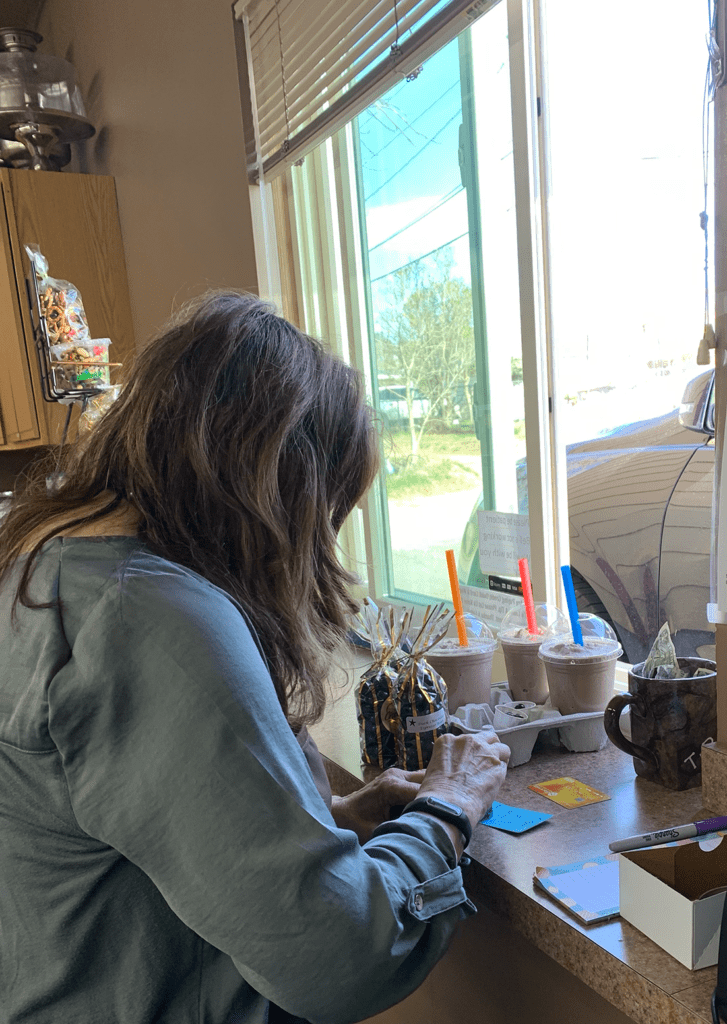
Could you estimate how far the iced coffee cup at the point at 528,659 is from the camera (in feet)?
4.31

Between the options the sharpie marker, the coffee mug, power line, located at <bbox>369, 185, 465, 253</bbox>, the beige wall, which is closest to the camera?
the sharpie marker

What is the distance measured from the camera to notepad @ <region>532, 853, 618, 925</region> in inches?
30.7

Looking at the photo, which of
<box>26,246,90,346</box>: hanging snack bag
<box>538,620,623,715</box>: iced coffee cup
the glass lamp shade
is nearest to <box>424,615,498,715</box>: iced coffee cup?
<box>538,620,623,715</box>: iced coffee cup

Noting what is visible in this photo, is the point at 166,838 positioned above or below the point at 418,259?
below

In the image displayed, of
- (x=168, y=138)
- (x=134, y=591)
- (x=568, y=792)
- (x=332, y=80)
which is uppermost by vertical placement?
(x=168, y=138)

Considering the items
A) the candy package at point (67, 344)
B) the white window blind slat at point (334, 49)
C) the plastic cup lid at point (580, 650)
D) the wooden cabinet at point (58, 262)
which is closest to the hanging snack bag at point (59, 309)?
the candy package at point (67, 344)

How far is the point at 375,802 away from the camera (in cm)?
106

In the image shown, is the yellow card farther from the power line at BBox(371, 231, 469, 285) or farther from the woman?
the power line at BBox(371, 231, 469, 285)

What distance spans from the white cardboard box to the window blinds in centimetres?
128

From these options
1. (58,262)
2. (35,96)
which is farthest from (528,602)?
(35,96)

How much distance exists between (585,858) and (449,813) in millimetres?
151

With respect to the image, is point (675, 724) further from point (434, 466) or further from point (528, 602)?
point (434, 466)

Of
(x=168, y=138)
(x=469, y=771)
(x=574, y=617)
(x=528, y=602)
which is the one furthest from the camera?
(x=168, y=138)

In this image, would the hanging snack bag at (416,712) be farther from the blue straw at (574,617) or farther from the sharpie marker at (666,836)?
the sharpie marker at (666,836)
